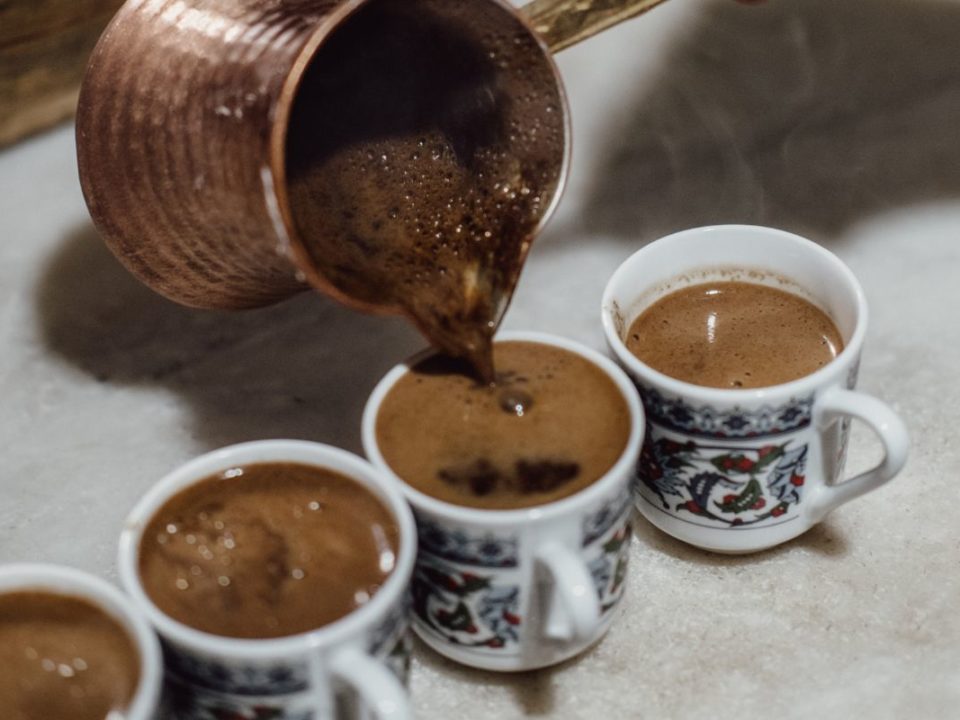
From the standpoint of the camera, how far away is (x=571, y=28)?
1.18 metres

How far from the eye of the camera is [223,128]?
39.2 inches

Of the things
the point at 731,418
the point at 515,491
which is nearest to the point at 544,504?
the point at 515,491

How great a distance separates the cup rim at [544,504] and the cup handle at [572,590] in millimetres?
34

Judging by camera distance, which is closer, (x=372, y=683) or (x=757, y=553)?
(x=372, y=683)

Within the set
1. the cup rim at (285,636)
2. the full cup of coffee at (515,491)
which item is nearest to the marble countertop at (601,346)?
the full cup of coffee at (515,491)

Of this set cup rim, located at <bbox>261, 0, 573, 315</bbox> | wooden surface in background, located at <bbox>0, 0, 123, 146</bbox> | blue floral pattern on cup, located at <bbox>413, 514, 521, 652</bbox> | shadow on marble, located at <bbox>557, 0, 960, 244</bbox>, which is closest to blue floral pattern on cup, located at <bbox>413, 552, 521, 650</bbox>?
blue floral pattern on cup, located at <bbox>413, 514, 521, 652</bbox>

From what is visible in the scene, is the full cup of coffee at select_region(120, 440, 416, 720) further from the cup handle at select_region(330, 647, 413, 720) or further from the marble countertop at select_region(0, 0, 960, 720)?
the marble countertop at select_region(0, 0, 960, 720)

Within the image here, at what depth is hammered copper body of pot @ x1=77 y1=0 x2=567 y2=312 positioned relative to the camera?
96 cm

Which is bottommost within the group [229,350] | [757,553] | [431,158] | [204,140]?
[757,553]

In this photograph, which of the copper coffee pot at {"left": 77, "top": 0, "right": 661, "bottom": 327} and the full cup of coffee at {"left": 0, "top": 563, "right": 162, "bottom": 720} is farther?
the copper coffee pot at {"left": 77, "top": 0, "right": 661, "bottom": 327}

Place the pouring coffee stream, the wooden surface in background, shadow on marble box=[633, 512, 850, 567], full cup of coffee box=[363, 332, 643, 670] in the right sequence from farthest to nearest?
1. the wooden surface in background
2. shadow on marble box=[633, 512, 850, 567]
3. the pouring coffee stream
4. full cup of coffee box=[363, 332, 643, 670]

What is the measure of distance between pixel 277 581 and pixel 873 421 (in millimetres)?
468

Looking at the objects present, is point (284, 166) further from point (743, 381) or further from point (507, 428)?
point (743, 381)

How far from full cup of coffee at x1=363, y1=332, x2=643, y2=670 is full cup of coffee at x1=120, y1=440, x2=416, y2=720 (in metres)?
0.05
